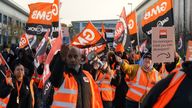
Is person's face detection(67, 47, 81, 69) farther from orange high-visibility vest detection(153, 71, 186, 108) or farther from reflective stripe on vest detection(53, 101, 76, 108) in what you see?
orange high-visibility vest detection(153, 71, 186, 108)

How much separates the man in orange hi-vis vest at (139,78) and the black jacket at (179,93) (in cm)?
481

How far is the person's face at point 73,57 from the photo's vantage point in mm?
5309

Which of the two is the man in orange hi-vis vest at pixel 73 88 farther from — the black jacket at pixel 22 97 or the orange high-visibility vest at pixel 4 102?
the orange high-visibility vest at pixel 4 102

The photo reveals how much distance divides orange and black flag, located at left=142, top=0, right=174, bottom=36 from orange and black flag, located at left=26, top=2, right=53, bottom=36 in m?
3.51

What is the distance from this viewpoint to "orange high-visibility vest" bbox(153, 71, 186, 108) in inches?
121

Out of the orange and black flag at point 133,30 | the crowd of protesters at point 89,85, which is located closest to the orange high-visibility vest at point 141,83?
the crowd of protesters at point 89,85

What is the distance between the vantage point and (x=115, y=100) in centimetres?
1091

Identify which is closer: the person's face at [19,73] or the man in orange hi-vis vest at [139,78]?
the person's face at [19,73]

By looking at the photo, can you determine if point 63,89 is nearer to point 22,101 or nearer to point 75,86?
point 75,86

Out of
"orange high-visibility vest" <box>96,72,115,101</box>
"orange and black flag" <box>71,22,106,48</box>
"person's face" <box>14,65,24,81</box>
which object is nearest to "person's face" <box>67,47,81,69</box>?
"person's face" <box>14,65,24,81</box>

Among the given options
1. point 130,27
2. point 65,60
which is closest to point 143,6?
point 130,27

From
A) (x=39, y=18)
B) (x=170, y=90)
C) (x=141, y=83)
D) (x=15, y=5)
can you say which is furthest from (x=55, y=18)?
(x=15, y=5)

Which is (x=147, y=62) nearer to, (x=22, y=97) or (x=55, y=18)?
(x=22, y=97)

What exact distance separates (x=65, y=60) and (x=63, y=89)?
1.11ft
